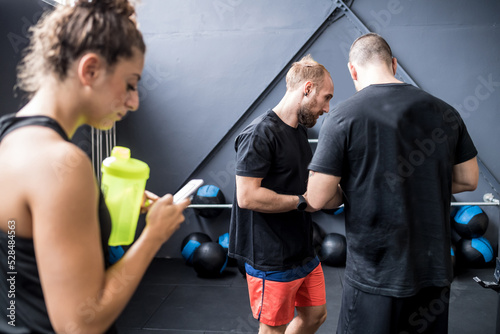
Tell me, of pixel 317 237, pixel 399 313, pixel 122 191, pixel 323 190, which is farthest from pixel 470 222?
pixel 122 191

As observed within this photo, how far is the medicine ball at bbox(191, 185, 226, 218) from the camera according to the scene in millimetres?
4395

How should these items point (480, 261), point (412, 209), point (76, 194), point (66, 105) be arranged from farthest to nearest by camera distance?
point (480, 261) < point (412, 209) < point (66, 105) < point (76, 194)

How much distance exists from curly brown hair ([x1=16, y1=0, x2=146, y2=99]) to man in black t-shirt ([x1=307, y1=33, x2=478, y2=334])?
861mm

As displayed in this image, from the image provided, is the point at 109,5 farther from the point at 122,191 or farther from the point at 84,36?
the point at 122,191

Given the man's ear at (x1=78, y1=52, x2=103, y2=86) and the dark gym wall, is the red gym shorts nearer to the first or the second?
the man's ear at (x1=78, y1=52, x2=103, y2=86)

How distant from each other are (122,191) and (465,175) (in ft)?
4.28

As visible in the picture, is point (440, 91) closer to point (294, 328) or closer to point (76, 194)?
point (294, 328)

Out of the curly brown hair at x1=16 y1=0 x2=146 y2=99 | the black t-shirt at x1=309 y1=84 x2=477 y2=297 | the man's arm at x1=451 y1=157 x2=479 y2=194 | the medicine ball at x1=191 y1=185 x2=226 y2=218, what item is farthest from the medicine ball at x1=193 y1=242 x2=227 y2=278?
the curly brown hair at x1=16 y1=0 x2=146 y2=99

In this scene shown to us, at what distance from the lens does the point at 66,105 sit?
834 millimetres

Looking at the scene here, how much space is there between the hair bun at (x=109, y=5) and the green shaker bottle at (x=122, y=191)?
0.32 meters

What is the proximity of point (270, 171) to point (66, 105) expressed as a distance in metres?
1.30

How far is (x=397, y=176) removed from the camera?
1.41 metres

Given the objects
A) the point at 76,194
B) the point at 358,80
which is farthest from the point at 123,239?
the point at 358,80

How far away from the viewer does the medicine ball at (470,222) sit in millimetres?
4047
